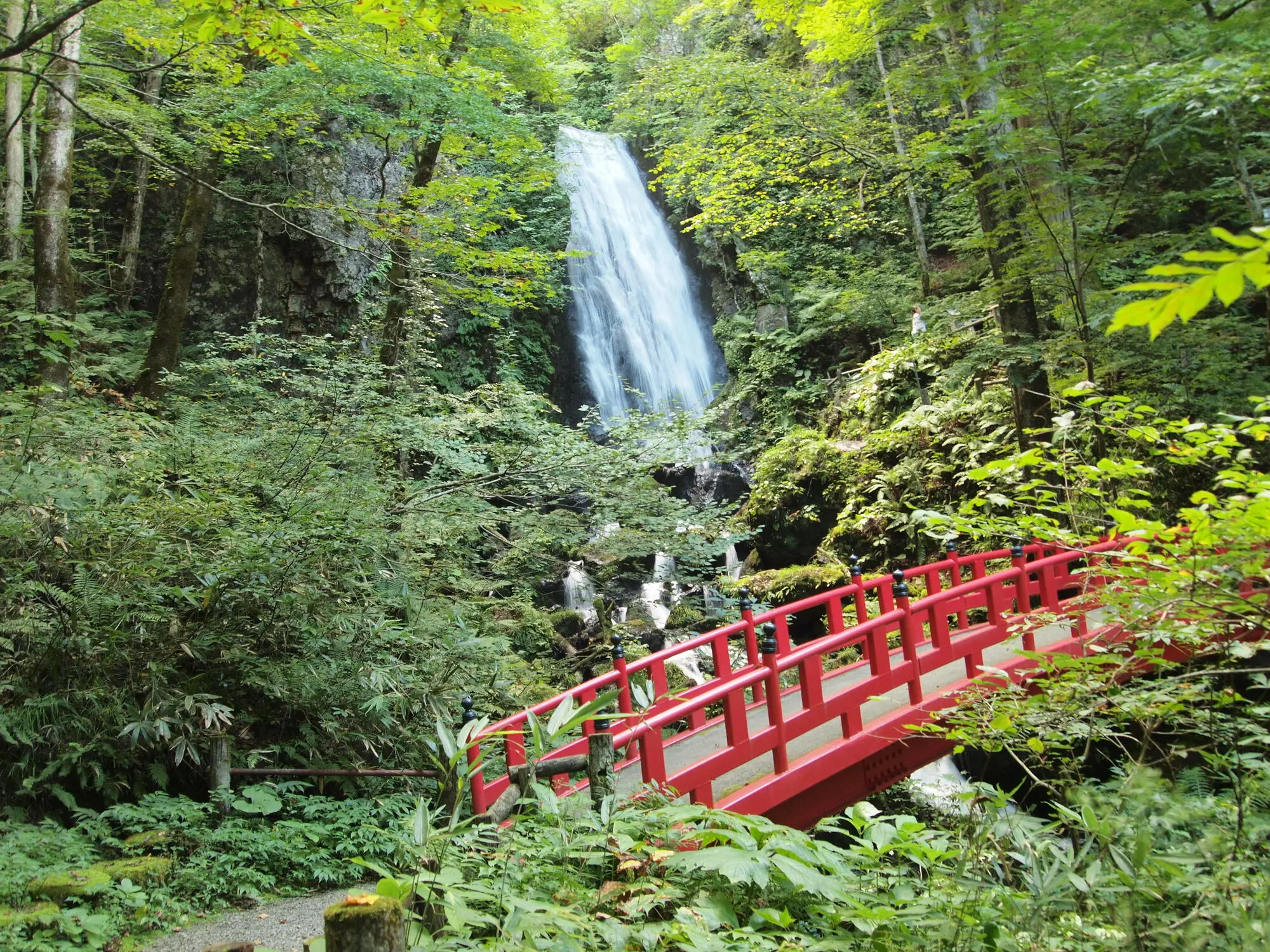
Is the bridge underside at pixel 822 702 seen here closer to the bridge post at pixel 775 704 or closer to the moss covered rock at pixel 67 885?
the bridge post at pixel 775 704

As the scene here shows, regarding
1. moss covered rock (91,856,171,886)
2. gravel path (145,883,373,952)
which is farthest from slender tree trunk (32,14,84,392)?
gravel path (145,883,373,952)

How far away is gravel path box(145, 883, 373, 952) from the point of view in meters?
3.50

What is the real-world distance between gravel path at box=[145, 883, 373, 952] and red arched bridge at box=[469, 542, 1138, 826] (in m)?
0.96

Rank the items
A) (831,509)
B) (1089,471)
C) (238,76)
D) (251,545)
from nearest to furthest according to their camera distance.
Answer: (1089,471) → (251,545) → (238,76) → (831,509)

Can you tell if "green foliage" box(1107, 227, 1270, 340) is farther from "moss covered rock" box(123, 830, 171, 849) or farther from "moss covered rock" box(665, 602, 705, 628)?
"moss covered rock" box(665, 602, 705, 628)

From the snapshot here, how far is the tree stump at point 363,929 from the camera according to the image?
63.2 inches

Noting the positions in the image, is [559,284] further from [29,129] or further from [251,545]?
[251,545]

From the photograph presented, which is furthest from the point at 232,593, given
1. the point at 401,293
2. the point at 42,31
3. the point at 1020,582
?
the point at 1020,582

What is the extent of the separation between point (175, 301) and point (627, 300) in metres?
12.4

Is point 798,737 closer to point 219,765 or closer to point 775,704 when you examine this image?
point 775,704

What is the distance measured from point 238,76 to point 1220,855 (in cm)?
782

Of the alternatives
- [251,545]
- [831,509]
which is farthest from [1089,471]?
[831,509]

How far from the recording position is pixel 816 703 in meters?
4.87

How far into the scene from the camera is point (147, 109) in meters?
9.45
